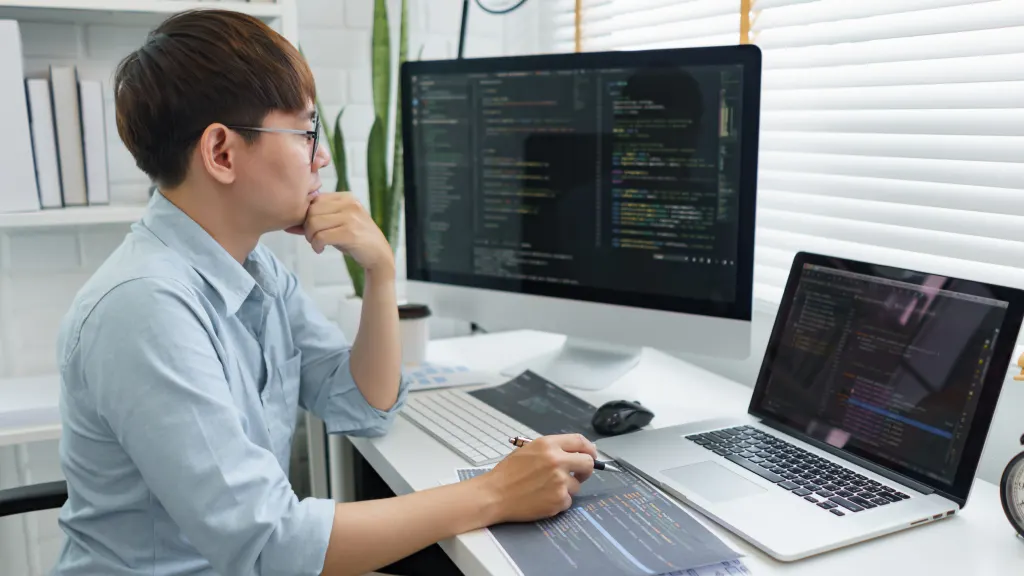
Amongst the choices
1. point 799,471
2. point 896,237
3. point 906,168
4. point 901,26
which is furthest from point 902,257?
point 799,471

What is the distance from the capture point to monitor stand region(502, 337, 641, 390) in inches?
60.0

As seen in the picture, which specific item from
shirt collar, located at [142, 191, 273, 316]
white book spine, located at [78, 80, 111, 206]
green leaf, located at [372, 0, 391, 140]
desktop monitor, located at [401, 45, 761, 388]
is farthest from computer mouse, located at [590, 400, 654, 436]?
white book spine, located at [78, 80, 111, 206]

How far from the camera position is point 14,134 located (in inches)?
59.6

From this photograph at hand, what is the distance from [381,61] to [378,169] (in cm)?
25

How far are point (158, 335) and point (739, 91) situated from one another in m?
0.88

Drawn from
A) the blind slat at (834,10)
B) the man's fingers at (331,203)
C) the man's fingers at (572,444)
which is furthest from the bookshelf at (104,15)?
the man's fingers at (572,444)

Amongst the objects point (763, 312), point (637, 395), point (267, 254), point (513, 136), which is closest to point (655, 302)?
point (637, 395)

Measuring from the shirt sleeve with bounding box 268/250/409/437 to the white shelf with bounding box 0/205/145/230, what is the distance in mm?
401

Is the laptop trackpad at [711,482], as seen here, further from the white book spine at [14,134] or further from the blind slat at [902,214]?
the white book spine at [14,134]

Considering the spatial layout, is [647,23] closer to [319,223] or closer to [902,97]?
[902,97]

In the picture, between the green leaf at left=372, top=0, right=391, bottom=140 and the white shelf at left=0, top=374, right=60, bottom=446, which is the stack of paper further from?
the green leaf at left=372, top=0, right=391, bottom=140

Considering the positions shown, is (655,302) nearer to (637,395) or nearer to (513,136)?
(637,395)

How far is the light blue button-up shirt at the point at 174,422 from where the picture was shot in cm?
89

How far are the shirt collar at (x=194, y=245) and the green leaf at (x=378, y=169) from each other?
2.59 feet
